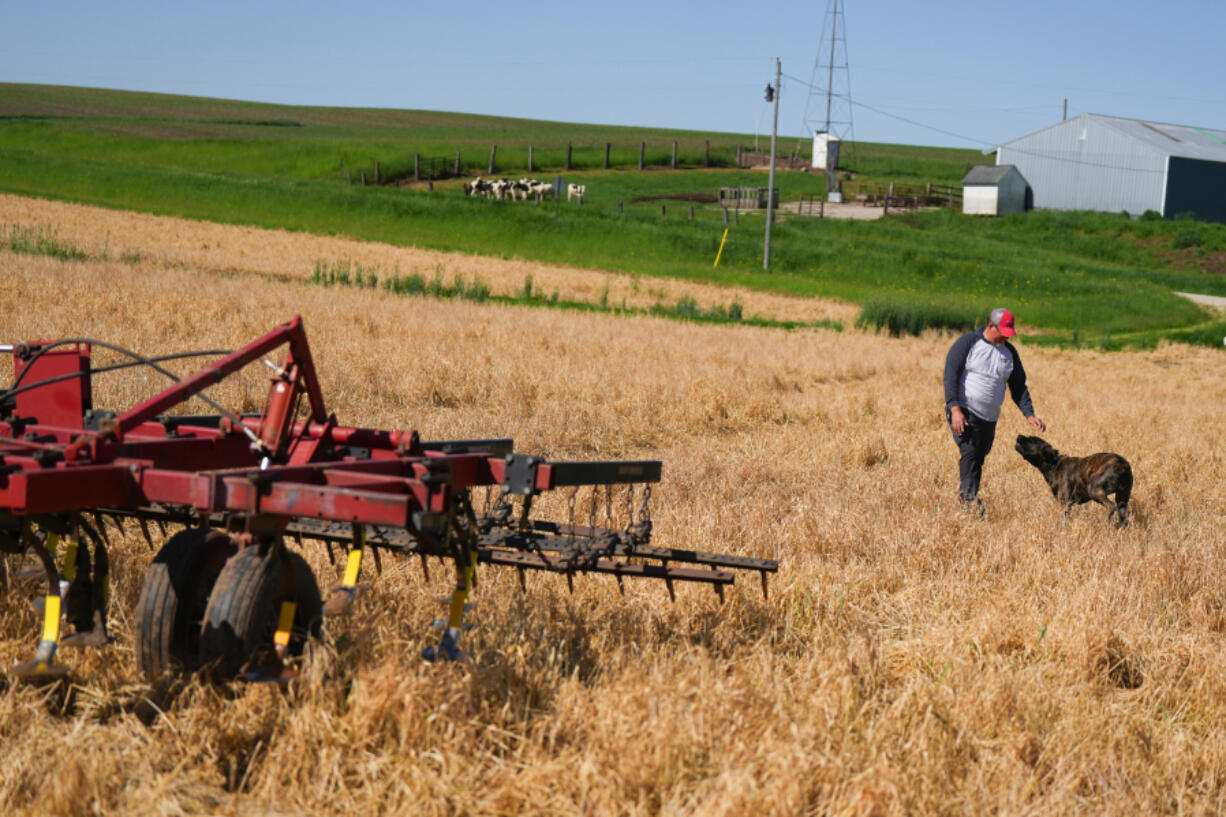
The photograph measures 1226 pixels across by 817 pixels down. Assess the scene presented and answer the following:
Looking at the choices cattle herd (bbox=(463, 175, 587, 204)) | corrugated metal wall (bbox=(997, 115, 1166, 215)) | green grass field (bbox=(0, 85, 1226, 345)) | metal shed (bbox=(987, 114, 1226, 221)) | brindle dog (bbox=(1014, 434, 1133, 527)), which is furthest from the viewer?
corrugated metal wall (bbox=(997, 115, 1166, 215))

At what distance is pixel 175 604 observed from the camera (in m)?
4.00

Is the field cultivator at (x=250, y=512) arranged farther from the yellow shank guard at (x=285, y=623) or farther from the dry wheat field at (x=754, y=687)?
the dry wheat field at (x=754, y=687)

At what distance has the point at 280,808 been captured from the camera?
3537 millimetres

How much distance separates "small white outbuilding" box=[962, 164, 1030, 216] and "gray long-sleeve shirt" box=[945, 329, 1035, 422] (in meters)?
60.0

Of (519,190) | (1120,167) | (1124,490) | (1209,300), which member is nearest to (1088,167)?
(1120,167)

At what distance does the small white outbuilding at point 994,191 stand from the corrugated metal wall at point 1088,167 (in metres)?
1.65

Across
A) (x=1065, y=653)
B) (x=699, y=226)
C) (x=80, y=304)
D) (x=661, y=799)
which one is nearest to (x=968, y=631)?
(x=1065, y=653)

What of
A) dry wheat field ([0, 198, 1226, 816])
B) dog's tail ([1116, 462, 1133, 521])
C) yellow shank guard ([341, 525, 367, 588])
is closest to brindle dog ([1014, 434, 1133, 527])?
dog's tail ([1116, 462, 1133, 521])

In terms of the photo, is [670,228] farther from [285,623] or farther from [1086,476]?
[285,623]

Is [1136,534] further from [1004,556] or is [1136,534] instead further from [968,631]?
[968,631]

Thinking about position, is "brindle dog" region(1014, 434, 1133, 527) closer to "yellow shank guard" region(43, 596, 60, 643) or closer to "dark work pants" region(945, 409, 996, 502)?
"dark work pants" region(945, 409, 996, 502)

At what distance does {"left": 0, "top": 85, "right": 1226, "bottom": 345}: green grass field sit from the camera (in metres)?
37.2

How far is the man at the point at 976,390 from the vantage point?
893 centimetres

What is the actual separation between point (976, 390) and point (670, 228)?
38.1m
